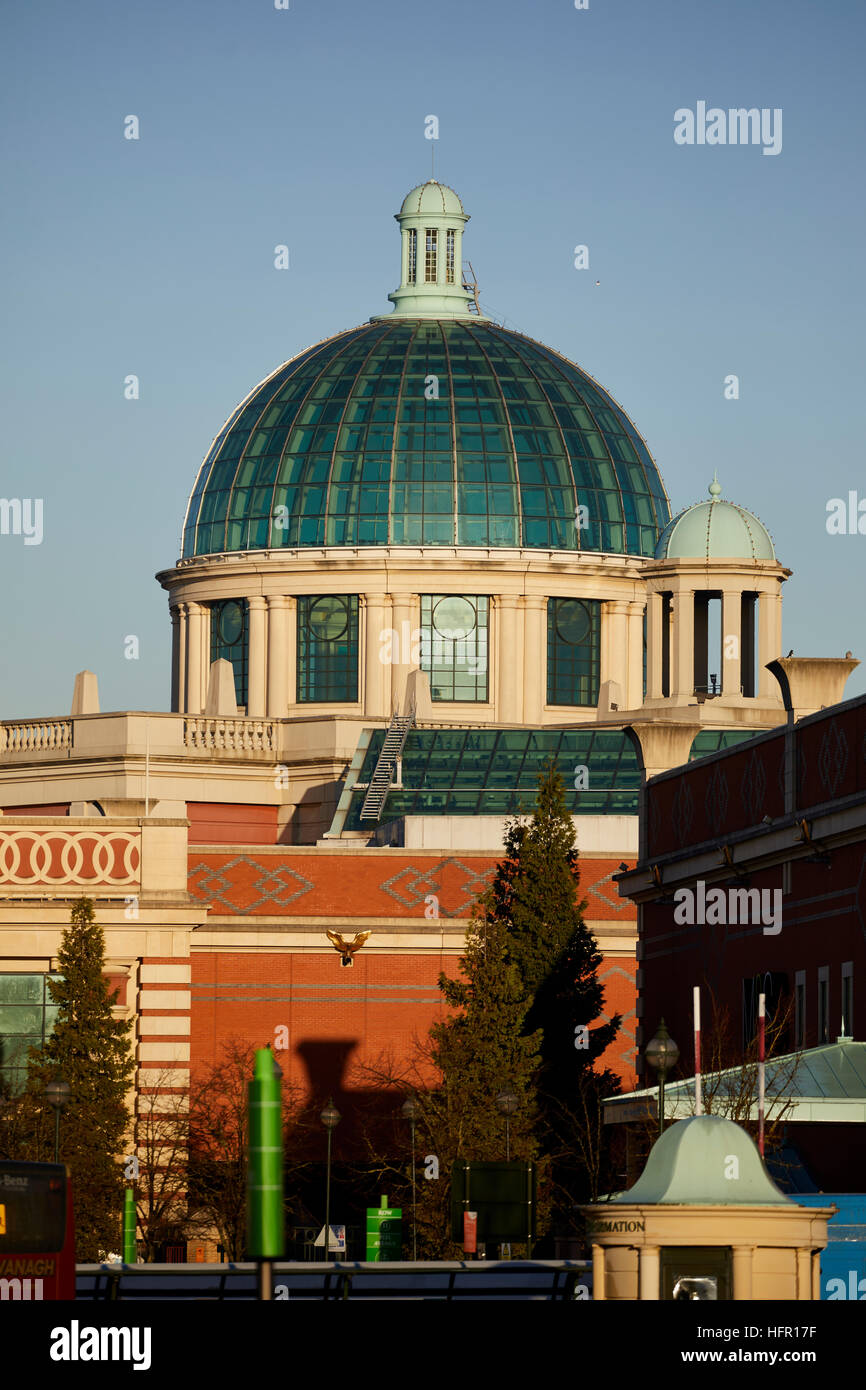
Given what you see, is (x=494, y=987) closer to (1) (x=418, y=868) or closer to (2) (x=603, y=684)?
(1) (x=418, y=868)

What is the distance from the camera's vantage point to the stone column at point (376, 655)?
10769 cm

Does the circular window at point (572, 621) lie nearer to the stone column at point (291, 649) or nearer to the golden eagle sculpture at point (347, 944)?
the stone column at point (291, 649)

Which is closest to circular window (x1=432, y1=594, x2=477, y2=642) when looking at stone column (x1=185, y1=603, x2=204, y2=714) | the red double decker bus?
stone column (x1=185, y1=603, x2=204, y2=714)

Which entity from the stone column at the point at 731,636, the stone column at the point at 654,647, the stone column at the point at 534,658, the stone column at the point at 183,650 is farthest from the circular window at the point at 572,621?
the stone column at the point at 654,647

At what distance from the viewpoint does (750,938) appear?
5347cm

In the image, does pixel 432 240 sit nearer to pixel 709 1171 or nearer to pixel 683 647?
pixel 683 647

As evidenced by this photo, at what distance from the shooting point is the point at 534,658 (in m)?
108

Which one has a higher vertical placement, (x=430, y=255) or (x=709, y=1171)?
(x=430, y=255)

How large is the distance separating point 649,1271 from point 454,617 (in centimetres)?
8300

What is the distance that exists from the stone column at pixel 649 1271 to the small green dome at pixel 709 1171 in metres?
0.40

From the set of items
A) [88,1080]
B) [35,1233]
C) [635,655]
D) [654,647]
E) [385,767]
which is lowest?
[35,1233]

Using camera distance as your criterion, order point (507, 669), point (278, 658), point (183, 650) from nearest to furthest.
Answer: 1. point (507, 669)
2. point (278, 658)
3. point (183, 650)

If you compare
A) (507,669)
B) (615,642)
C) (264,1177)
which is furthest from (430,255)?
(264,1177)
